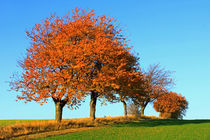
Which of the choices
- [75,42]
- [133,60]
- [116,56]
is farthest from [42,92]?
[133,60]

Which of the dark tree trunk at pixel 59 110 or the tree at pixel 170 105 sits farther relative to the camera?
the tree at pixel 170 105

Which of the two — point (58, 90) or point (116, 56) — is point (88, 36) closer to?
point (116, 56)

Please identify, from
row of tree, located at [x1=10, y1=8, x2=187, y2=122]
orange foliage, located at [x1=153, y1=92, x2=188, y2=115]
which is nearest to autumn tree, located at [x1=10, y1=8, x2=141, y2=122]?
row of tree, located at [x1=10, y1=8, x2=187, y2=122]

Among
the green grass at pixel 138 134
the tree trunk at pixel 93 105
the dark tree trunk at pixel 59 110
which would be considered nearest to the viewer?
the green grass at pixel 138 134

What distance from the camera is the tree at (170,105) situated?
75.0 meters

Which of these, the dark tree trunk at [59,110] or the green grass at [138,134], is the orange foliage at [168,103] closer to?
the green grass at [138,134]

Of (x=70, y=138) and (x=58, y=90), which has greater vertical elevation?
(x=58, y=90)

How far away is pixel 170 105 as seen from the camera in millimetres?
76188

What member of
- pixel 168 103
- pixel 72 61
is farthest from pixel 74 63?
pixel 168 103

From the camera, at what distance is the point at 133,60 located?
38.6m

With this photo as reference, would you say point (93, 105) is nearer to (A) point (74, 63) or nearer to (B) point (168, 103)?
(A) point (74, 63)

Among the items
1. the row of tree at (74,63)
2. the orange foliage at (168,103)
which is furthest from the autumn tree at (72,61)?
the orange foliage at (168,103)

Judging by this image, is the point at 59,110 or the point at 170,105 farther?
the point at 170,105

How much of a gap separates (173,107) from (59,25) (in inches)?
2062
